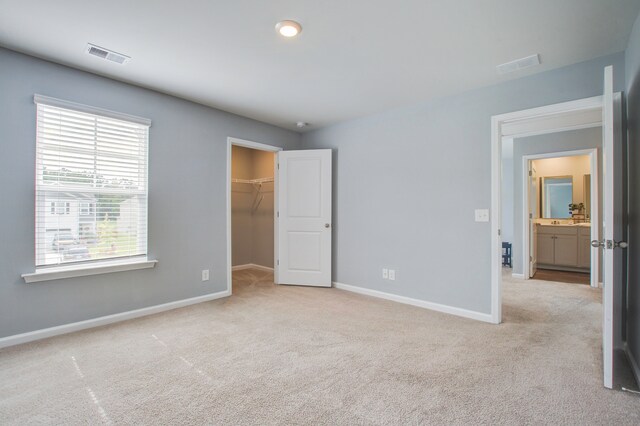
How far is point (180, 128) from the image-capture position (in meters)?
3.63

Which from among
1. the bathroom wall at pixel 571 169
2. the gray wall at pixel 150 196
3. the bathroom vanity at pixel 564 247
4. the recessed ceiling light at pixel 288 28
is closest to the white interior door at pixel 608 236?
the recessed ceiling light at pixel 288 28

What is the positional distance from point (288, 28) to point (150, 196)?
2.27m

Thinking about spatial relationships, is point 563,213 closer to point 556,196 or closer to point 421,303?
point 556,196

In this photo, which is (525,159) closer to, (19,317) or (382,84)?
(382,84)

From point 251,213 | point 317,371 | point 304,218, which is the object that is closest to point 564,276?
point 304,218

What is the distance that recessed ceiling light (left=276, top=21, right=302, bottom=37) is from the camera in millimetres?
2150

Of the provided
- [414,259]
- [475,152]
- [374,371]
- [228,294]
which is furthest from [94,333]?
[475,152]

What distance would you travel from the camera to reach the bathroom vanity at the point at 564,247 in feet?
18.9

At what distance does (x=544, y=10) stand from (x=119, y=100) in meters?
3.62

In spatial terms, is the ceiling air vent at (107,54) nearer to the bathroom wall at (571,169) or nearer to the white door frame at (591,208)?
the white door frame at (591,208)

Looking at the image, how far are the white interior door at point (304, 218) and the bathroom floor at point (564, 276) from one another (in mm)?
3853

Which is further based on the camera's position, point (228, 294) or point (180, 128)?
point (228, 294)

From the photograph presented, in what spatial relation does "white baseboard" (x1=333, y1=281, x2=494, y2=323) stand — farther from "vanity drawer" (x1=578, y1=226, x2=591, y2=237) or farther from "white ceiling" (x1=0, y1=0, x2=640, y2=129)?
"vanity drawer" (x1=578, y1=226, x2=591, y2=237)

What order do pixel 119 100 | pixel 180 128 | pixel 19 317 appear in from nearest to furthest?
pixel 19 317
pixel 119 100
pixel 180 128
